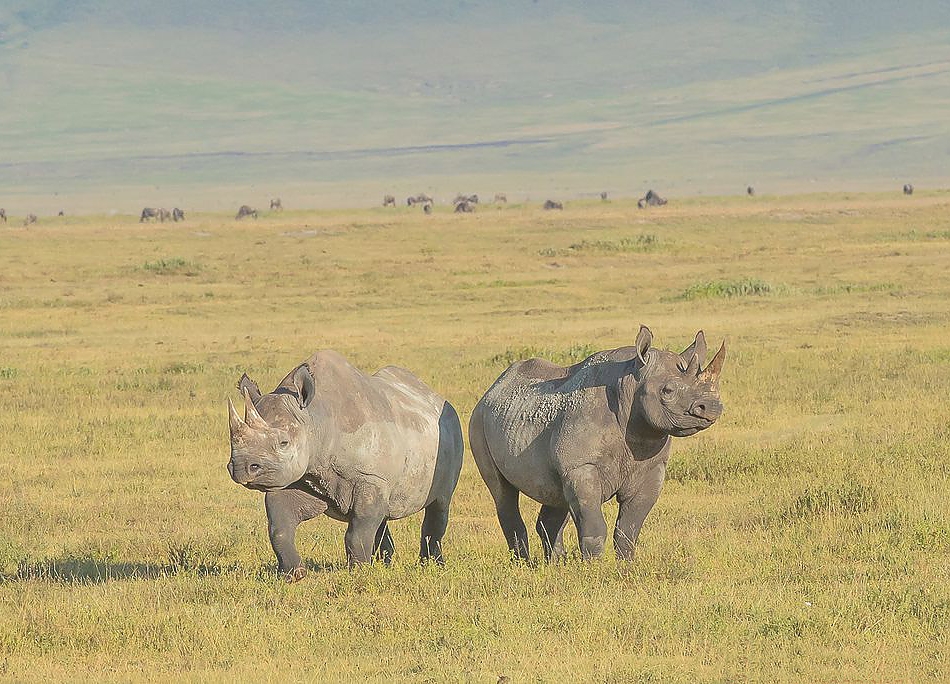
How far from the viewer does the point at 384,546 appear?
9805mm

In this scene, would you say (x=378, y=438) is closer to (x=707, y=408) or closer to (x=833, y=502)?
(x=707, y=408)

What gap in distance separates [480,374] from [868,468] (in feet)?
24.0

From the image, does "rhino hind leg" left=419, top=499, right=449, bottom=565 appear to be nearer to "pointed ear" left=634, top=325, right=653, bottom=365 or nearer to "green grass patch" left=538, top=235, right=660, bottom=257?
"pointed ear" left=634, top=325, right=653, bottom=365

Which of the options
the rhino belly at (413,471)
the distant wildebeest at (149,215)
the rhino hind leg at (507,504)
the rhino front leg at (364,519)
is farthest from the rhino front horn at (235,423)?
the distant wildebeest at (149,215)

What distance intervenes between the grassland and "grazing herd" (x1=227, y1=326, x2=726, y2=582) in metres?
0.32

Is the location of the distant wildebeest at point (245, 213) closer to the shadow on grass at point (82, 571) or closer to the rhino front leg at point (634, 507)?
the shadow on grass at point (82, 571)

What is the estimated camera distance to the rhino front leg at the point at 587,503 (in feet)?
29.5

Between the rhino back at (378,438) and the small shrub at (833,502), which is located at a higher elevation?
the rhino back at (378,438)

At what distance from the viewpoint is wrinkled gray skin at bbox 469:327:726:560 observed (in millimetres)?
8852

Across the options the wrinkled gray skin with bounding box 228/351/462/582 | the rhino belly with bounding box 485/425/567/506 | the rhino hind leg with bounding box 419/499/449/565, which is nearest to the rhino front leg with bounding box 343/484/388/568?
the wrinkled gray skin with bounding box 228/351/462/582

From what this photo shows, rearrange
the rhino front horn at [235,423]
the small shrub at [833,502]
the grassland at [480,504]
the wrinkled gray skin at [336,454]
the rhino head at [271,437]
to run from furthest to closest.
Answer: the small shrub at [833,502] < the wrinkled gray skin at [336,454] < the rhino head at [271,437] < the rhino front horn at [235,423] < the grassland at [480,504]

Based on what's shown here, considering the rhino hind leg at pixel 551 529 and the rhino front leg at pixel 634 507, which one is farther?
the rhino hind leg at pixel 551 529

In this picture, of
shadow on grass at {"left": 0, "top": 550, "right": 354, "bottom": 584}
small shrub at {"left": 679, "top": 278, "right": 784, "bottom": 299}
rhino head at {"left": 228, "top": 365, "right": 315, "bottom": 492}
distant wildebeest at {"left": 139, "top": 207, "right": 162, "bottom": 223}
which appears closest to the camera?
rhino head at {"left": 228, "top": 365, "right": 315, "bottom": 492}

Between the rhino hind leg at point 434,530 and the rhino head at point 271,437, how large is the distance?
132 centimetres
